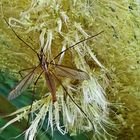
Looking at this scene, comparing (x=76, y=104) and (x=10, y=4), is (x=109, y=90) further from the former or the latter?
(x=10, y=4)

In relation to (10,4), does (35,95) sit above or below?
below

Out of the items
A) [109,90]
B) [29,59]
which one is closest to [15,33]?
[29,59]

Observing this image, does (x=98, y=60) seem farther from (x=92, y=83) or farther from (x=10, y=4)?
(x=10, y=4)
